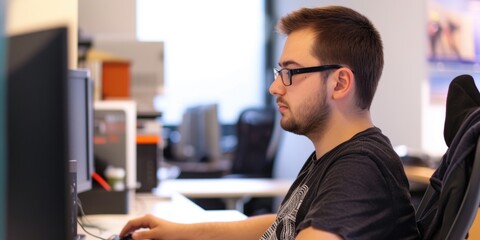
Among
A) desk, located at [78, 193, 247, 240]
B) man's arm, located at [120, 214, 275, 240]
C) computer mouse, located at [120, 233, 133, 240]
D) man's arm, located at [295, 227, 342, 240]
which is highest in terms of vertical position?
man's arm, located at [295, 227, 342, 240]

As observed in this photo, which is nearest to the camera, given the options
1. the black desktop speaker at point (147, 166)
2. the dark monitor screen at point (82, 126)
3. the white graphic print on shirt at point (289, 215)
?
the white graphic print on shirt at point (289, 215)

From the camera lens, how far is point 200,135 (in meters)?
5.73

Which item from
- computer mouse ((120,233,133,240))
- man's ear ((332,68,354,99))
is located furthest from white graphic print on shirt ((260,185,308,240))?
computer mouse ((120,233,133,240))

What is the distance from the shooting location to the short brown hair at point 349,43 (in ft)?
4.75

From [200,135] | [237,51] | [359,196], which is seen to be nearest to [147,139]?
[359,196]

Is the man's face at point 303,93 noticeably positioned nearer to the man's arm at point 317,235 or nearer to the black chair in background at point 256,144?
the man's arm at point 317,235

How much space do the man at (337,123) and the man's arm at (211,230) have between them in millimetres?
269

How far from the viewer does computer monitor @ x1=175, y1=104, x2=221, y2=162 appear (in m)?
5.39

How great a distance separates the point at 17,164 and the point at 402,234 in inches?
33.9

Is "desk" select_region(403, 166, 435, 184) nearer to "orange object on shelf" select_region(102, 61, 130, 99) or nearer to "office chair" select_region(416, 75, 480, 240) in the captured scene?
"orange object on shelf" select_region(102, 61, 130, 99)

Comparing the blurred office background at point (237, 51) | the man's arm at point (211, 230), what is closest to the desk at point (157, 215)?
the man's arm at point (211, 230)

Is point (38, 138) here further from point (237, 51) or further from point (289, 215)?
point (237, 51)

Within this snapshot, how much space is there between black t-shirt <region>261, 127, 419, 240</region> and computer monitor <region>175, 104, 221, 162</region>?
3951 millimetres

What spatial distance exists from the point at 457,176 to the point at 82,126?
137cm
